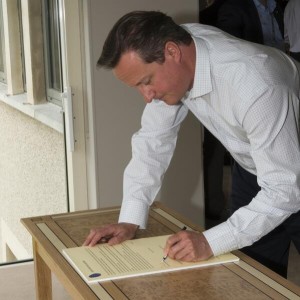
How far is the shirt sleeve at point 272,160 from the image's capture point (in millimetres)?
1606

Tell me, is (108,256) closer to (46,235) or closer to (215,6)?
(46,235)

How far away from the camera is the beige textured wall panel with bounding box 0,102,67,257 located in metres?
3.39

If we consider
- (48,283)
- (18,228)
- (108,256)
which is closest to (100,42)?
(18,228)

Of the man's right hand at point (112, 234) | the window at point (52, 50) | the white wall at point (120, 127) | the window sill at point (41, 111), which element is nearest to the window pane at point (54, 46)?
the window at point (52, 50)

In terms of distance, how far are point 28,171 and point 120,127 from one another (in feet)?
1.88

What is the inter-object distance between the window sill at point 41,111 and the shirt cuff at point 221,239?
5.99 ft

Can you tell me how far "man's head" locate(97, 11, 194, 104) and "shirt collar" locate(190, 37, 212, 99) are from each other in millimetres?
19

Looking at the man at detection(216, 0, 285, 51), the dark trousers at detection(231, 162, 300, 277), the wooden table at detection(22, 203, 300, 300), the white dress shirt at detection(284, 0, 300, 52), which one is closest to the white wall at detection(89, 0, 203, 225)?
the man at detection(216, 0, 285, 51)

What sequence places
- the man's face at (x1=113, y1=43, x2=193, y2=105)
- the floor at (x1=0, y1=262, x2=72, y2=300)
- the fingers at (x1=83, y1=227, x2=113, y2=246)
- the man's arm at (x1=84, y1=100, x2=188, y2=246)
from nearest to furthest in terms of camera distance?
the man's face at (x1=113, y1=43, x2=193, y2=105), the fingers at (x1=83, y1=227, x2=113, y2=246), the man's arm at (x1=84, y1=100, x2=188, y2=246), the floor at (x1=0, y1=262, x2=72, y2=300)

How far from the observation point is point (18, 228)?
3.51 metres

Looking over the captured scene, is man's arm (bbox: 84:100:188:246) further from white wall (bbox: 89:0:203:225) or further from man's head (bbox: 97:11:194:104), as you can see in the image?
white wall (bbox: 89:0:203:225)

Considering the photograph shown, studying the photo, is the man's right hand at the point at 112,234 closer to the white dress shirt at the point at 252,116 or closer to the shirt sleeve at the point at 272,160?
the white dress shirt at the point at 252,116

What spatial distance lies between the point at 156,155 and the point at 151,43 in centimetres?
54

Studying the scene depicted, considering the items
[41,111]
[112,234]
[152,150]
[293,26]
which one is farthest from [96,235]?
[293,26]
